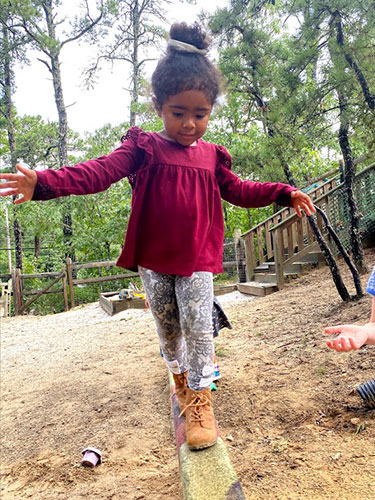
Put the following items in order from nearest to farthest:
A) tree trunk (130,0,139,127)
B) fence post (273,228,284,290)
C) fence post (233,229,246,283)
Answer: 1. fence post (273,228,284,290)
2. fence post (233,229,246,283)
3. tree trunk (130,0,139,127)

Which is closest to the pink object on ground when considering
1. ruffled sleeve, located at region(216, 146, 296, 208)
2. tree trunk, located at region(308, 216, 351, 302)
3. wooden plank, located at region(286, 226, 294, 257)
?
ruffled sleeve, located at region(216, 146, 296, 208)

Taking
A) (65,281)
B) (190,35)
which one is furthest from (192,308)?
(65,281)

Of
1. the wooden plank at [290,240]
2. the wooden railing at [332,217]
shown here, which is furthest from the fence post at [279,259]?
the wooden plank at [290,240]

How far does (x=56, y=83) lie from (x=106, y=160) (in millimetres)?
13248

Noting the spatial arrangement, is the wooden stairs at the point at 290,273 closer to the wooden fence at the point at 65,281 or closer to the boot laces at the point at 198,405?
the wooden fence at the point at 65,281

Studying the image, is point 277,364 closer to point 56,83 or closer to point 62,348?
point 62,348

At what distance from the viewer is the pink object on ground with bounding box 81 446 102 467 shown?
84.1 inches

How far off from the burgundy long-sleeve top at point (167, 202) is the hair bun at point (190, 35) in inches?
18.0

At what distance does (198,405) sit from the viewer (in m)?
1.77

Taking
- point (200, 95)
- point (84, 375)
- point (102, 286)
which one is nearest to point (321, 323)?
point (84, 375)

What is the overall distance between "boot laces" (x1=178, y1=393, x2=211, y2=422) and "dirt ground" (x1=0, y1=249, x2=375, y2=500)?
27cm

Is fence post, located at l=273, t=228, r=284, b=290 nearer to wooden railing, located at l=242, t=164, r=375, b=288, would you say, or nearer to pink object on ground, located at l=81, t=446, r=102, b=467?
wooden railing, located at l=242, t=164, r=375, b=288

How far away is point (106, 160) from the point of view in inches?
68.7

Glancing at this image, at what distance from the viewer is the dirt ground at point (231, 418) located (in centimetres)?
162
